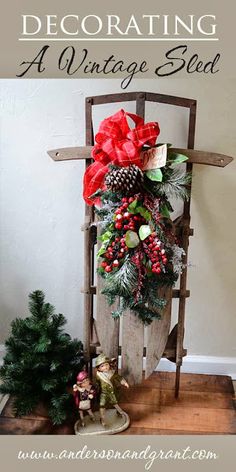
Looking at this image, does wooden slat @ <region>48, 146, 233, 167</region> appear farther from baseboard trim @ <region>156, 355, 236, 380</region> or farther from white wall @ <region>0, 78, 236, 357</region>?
baseboard trim @ <region>156, 355, 236, 380</region>

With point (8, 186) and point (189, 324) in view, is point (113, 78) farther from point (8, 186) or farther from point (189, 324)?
point (189, 324)

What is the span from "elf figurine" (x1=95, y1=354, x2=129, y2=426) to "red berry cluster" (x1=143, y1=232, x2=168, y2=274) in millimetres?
385

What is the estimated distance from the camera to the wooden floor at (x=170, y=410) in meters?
1.56

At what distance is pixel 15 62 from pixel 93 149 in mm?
413

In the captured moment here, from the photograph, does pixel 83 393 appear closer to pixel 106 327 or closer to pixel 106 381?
pixel 106 381

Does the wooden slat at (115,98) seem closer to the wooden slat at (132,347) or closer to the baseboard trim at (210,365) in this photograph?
the wooden slat at (132,347)

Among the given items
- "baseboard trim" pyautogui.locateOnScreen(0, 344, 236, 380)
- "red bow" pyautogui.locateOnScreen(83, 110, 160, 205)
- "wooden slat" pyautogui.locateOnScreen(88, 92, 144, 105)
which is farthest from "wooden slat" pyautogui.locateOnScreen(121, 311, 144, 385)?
"wooden slat" pyautogui.locateOnScreen(88, 92, 144, 105)

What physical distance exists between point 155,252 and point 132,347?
388 mm

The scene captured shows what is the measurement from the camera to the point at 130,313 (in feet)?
5.07

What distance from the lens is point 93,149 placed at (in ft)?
4.86

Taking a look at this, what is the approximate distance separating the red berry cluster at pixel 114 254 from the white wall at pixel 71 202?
0.36 m

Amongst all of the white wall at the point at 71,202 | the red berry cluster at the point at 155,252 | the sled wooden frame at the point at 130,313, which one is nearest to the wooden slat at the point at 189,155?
the sled wooden frame at the point at 130,313

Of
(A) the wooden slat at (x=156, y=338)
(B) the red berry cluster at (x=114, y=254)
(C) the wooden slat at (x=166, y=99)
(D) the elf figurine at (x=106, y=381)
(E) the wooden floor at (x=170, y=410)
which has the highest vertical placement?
(C) the wooden slat at (x=166, y=99)

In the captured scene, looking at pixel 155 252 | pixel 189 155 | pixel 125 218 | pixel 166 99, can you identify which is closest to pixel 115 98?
pixel 166 99
